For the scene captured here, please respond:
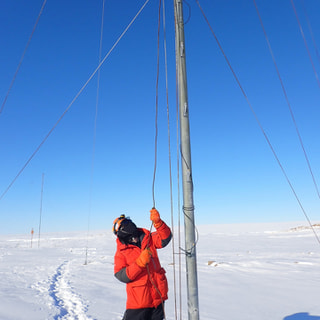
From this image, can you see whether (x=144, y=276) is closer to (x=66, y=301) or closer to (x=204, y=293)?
(x=66, y=301)

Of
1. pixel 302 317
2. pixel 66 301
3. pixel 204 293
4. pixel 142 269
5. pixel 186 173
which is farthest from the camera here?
pixel 204 293

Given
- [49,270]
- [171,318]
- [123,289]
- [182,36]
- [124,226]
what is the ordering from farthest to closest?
[49,270]
[123,289]
[171,318]
[182,36]
[124,226]

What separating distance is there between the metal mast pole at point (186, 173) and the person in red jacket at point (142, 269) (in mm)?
305

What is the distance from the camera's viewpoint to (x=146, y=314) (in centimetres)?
334

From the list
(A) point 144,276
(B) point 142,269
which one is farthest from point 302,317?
(B) point 142,269

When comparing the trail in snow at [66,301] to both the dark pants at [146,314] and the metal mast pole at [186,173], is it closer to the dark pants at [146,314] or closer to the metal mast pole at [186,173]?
the dark pants at [146,314]

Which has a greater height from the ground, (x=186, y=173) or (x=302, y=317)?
(x=186, y=173)

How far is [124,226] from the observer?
338cm

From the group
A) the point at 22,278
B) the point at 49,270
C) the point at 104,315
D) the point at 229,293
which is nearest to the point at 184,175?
the point at 104,315

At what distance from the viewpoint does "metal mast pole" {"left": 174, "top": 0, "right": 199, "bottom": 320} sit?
3.32m

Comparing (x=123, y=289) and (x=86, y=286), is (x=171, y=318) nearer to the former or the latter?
(x=123, y=289)

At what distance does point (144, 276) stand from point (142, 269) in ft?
0.48

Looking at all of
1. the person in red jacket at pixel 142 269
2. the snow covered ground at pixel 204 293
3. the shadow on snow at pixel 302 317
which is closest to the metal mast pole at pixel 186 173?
the person in red jacket at pixel 142 269

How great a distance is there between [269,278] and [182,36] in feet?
27.8
